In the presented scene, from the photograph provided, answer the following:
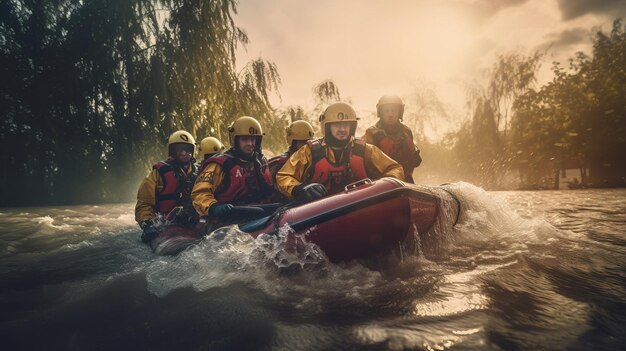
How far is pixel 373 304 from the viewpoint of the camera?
2.70 m

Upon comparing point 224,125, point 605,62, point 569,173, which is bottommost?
point 569,173

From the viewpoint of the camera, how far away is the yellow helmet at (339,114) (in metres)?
4.57

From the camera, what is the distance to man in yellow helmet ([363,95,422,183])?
20.5ft

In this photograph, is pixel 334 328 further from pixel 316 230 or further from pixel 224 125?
pixel 224 125

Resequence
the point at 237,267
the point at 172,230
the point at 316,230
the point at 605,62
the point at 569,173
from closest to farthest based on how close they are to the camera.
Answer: the point at 316,230 < the point at 237,267 < the point at 172,230 < the point at 605,62 < the point at 569,173

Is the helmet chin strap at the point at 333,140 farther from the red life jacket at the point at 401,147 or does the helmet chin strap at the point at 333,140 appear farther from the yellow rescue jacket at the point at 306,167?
the red life jacket at the point at 401,147

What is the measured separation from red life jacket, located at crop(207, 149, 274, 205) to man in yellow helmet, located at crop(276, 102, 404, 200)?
26.9 inches

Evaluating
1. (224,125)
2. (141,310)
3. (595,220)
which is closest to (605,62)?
(595,220)

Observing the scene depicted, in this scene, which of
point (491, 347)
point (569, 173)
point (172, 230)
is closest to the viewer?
point (491, 347)

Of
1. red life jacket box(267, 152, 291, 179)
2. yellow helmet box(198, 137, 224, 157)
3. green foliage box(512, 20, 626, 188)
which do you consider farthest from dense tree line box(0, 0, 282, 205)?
green foliage box(512, 20, 626, 188)

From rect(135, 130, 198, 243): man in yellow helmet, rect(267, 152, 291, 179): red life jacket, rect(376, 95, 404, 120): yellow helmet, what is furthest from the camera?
rect(376, 95, 404, 120): yellow helmet

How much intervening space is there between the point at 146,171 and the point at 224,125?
307cm

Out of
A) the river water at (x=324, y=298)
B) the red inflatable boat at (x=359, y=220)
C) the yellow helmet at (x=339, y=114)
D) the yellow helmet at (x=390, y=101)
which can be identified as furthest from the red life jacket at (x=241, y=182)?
the yellow helmet at (x=390, y=101)

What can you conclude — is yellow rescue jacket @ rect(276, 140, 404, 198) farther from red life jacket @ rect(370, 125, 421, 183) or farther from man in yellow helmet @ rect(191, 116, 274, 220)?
red life jacket @ rect(370, 125, 421, 183)
